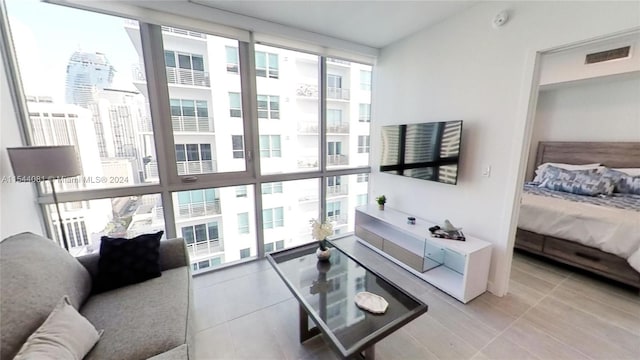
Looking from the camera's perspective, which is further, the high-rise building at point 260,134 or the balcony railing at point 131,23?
the high-rise building at point 260,134

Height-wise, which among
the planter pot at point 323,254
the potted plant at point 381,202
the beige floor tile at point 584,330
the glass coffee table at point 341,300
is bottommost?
the beige floor tile at point 584,330

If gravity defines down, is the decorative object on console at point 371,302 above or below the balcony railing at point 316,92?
below

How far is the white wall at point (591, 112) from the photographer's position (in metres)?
3.28

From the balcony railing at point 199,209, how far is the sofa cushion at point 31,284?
0.96 meters

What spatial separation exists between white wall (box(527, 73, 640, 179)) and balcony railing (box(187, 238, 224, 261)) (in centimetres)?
531

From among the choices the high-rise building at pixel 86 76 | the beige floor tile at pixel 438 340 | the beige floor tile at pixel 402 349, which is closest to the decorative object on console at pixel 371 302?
the beige floor tile at pixel 402 349

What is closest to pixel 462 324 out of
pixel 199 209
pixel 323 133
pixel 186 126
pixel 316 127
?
pixel 323 133

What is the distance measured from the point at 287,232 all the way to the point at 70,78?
2652 mm

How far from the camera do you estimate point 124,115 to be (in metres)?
2.20

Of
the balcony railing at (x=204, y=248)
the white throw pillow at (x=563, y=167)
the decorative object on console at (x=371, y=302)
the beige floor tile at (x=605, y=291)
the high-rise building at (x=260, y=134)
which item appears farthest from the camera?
the white throw pillow at (x=563, y=167)

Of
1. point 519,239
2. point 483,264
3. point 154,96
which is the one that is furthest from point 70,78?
point 519,239

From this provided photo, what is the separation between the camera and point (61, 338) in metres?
1.11

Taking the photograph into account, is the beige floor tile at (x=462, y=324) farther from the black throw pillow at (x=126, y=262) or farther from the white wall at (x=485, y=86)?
the black throw pillow at (x=126, y=262)

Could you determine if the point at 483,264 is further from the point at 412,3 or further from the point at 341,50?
the point at 341,50
